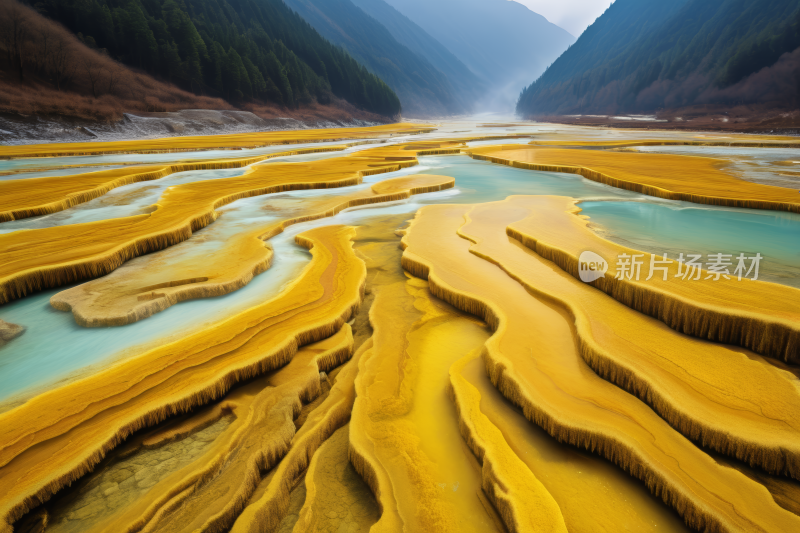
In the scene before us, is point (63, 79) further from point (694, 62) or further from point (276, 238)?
point (694, 62)

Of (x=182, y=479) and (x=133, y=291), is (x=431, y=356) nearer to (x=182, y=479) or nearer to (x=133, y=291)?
(x=182, y=479)

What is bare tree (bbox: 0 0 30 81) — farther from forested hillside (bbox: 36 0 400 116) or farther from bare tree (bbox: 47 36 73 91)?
forested hillside (bbox: 36 0 400 116)

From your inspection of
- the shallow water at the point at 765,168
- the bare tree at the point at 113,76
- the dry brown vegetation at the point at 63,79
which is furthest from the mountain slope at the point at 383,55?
the shallow water at the point at 765,168

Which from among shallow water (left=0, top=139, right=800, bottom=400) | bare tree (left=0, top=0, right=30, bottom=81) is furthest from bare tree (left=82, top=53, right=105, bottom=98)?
shallow water (left=0, top=139, right=800, bottom=400)

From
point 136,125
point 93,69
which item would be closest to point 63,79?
point 93,69

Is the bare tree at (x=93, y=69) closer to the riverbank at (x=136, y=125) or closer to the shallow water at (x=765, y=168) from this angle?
the riverbank at (x=136, y=125)
